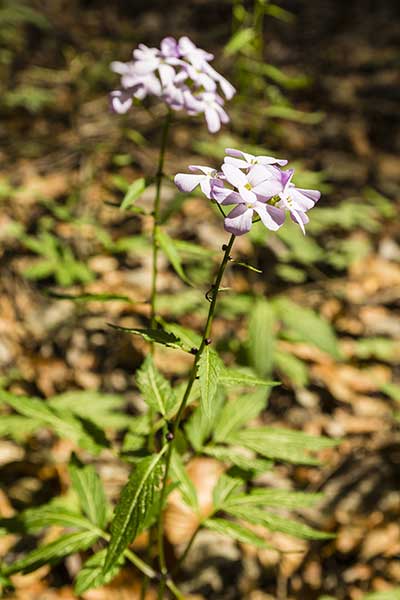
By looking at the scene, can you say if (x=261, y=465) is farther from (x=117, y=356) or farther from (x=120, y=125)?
(x=120, y=125)

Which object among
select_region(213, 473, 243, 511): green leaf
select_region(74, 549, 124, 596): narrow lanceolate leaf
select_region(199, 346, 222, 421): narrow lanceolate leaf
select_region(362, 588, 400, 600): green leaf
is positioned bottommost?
select_region(362, 588, 400, 600): green leaf

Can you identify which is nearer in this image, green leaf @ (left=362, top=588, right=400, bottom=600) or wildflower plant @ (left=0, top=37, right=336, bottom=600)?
wildflower plant @ (left=0, top=37, right=336, bottom=600)

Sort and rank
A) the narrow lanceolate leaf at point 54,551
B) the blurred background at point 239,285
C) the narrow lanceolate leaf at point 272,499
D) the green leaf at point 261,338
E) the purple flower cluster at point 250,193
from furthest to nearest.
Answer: the green leaf at point 261,338
the blurred background at point 239,285
the narrow lanceolate leaf at point 272,499
the narrow lanceolate leaf at point 54,551
the purple flower cluster at point 250,193


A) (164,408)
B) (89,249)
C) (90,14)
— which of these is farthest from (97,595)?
(90,14)

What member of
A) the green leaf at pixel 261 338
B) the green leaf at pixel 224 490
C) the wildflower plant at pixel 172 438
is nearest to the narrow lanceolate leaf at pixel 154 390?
the wildflower plant at pixel 172 438

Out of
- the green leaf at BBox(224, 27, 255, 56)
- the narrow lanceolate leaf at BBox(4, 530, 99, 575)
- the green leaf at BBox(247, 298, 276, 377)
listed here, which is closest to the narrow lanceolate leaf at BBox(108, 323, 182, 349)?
the narrow lanceolate leaf at BBox(4, 530, 99, 575)

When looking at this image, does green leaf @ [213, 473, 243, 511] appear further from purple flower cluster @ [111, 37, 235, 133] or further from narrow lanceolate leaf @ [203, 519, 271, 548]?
purple flower cluster @ [111, 37, 235, 133]

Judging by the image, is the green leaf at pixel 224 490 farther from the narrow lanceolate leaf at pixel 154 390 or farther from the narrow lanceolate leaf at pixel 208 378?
the narrow lanceolate leaf at pixel 208 378
